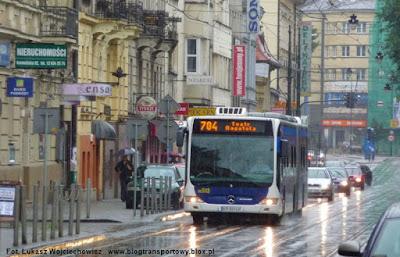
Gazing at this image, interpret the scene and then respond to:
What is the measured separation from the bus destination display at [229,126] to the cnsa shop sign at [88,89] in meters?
4.46

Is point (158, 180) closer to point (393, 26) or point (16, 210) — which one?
point (16, 210)

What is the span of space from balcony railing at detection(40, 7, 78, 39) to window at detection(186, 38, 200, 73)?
26.3m

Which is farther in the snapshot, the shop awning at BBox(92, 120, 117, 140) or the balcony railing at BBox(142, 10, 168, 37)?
the balcony railing at BBox(142, 10, 168, 37)

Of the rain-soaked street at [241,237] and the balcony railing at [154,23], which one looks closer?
the rain-soaked street at [241,237]

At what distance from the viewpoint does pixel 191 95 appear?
212ft

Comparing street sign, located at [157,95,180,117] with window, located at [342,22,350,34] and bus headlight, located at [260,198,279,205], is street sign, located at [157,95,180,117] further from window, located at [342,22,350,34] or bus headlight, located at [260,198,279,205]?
window, located at [342,22,350,34]

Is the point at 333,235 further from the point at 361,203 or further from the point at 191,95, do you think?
the point at 191,95

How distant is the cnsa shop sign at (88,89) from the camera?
33.0m

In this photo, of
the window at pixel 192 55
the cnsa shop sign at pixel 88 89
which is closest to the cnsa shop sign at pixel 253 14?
the window at pixel 192 55

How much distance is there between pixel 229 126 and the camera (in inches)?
1150

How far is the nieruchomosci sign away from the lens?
27.5m

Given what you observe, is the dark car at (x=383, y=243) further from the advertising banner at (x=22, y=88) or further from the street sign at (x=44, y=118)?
the advertising banner at (x=22, y=88)

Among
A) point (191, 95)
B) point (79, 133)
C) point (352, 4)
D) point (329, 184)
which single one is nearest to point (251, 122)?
point (79, 133)

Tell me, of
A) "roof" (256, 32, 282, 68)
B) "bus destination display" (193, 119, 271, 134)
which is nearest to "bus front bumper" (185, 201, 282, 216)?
"bus destination display" (193, 119, 271, 134)
